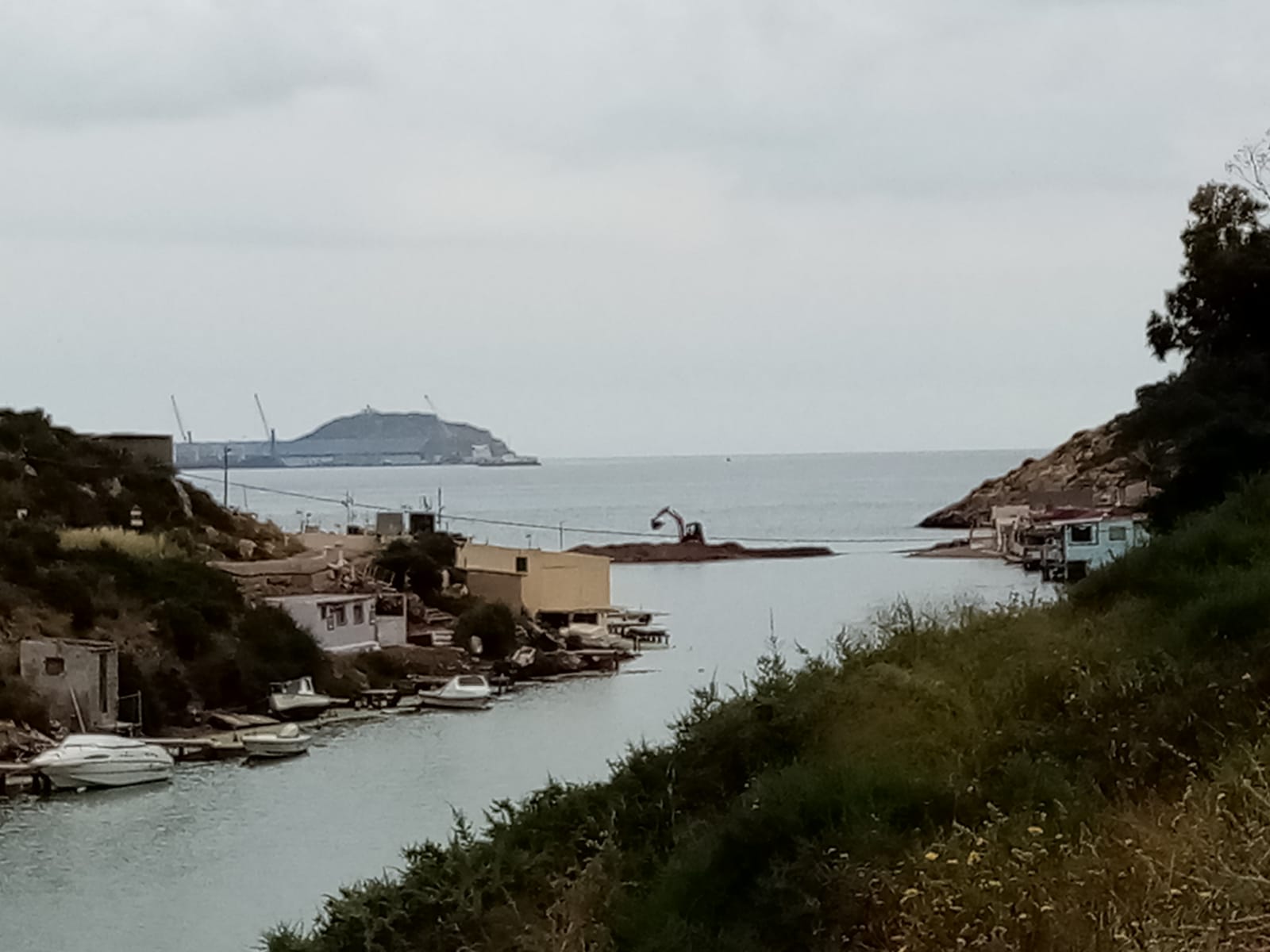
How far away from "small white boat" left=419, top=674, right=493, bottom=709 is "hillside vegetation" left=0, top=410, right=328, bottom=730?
243cm

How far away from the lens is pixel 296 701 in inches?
1308

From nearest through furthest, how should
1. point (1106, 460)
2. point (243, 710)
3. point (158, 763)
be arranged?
point (158, 763) < point (243, 710) < point (1106, 460)

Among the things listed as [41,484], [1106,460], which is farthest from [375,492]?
[41,484]

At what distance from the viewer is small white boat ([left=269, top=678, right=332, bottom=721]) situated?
3297 cm

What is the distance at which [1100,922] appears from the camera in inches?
212

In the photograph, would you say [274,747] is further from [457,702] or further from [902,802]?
[902,802]

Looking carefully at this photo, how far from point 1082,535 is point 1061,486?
112ft

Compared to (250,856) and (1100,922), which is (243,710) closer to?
(250,856)

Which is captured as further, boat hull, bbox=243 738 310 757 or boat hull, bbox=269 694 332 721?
boat hull, bbox=269 694 332 721

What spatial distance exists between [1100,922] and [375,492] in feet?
470

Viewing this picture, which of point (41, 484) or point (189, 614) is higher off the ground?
point (41, 484)

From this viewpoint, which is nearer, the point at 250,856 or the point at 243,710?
the point at 250,856

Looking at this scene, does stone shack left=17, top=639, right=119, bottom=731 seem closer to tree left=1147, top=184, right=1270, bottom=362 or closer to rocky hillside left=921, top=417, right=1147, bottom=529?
tree left=1147, top=184, right=1270, bottom=362

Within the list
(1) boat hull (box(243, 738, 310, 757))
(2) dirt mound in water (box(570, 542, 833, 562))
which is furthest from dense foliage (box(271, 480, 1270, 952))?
(2) dirt mound in water (box(570, 542, 833, 562))
